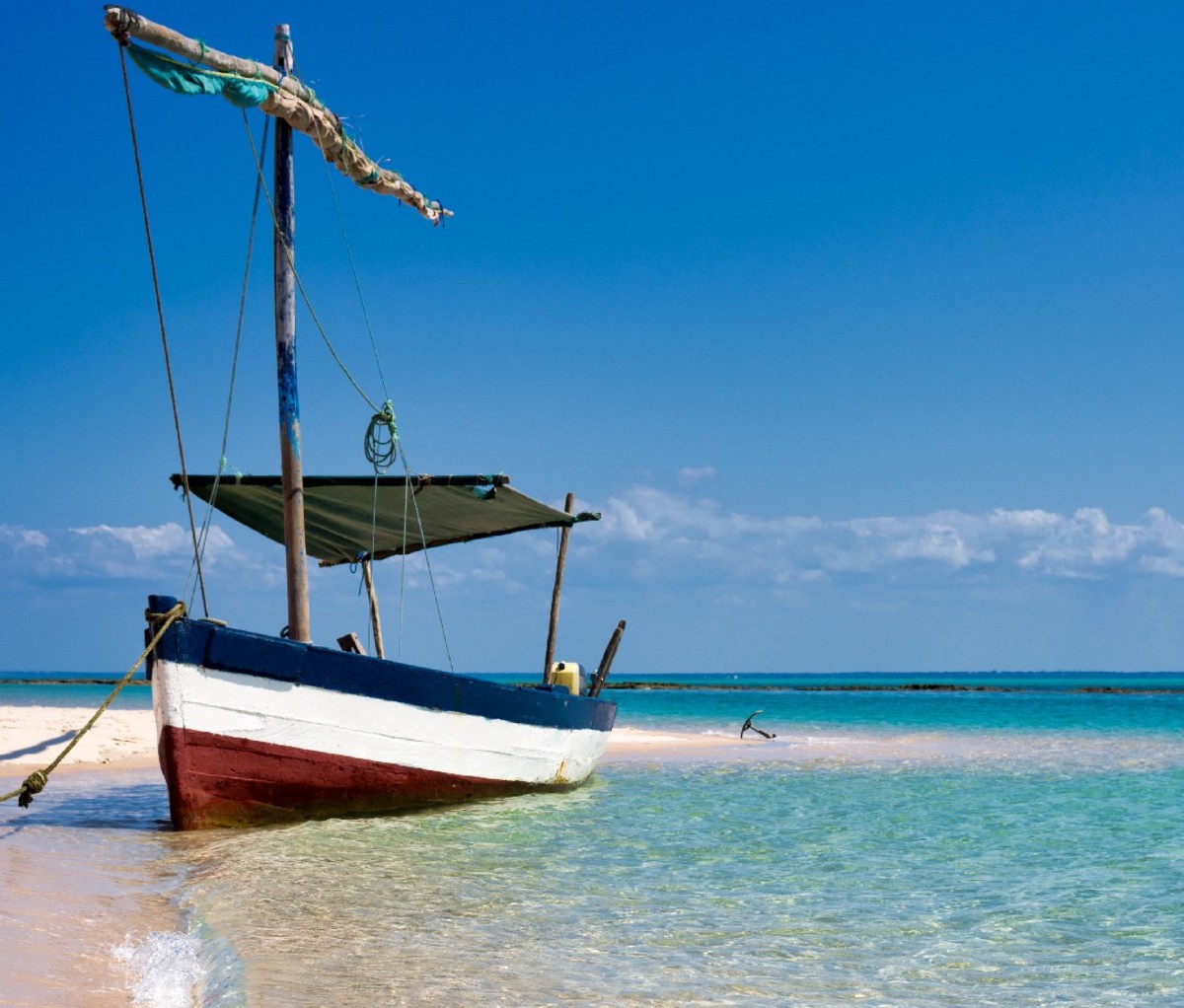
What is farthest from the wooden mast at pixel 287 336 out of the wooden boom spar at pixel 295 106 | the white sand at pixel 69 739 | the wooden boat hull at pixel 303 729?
the white sand at pixel 69 739

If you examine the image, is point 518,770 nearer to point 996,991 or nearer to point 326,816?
point 326,816

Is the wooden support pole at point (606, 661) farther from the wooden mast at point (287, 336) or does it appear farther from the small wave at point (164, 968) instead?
the small wave at point (164, 968)

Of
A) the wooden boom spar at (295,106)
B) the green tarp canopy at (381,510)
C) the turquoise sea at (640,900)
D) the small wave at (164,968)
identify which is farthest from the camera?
the green tarp canopy at (381,510)

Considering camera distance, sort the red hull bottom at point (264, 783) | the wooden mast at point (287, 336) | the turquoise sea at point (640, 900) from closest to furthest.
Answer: the turquoise sea at point (640, 900)
the red hull bottom at point (264, 783)
the wooden mast at point (287, 336)

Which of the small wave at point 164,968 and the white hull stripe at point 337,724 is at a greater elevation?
the white hull stripe at point 337,724

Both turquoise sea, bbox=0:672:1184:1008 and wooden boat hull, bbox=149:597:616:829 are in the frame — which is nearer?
turquoise sea, bbox=0:672:1184:1008

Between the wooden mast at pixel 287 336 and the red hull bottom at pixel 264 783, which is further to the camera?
the wooden mast at pixel 287 336

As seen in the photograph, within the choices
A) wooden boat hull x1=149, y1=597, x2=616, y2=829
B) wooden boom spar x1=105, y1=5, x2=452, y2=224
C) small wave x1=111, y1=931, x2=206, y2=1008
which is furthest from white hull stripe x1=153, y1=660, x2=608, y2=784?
wooden boom spar x1=105, y1=5, x2=452, y2=224

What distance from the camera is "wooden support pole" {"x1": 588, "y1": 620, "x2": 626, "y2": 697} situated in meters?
16.5

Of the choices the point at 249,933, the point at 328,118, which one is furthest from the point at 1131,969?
the point at 328,118

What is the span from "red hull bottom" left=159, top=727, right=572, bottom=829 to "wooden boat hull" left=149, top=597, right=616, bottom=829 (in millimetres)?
11

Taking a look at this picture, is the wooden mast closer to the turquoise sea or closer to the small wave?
the turquoise sea

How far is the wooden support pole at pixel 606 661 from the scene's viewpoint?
648 inches

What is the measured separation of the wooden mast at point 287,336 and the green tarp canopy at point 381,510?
1.55m
